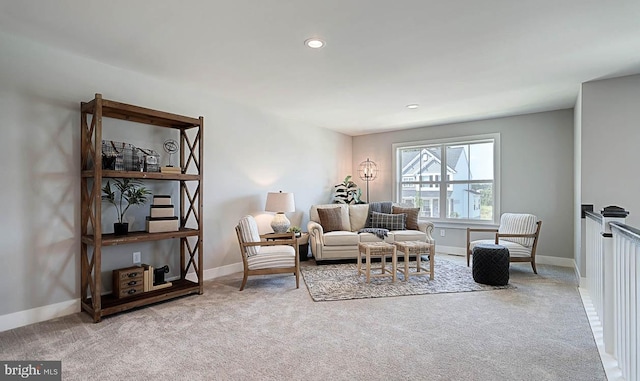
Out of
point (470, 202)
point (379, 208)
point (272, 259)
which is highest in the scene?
point (470, 202)

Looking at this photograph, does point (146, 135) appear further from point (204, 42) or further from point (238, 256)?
point (238, 256)

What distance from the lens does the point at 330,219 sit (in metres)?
5.71

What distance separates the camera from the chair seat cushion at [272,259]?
3924 millimetres

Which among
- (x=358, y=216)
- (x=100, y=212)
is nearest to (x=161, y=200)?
(x=100, y=212)

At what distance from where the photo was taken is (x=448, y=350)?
2.42 meters

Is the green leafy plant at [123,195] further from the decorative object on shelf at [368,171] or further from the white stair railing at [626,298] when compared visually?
the decorative object on shelf at [368,171]

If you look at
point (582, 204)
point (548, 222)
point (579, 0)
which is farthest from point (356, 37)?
point (548, 222)

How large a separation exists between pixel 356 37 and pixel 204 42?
1.33 metres

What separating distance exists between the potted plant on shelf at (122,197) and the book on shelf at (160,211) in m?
A: 0.18

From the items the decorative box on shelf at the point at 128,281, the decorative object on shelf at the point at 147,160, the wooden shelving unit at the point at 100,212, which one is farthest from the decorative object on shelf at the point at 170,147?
the decorative box on shelf at the point at 128,281

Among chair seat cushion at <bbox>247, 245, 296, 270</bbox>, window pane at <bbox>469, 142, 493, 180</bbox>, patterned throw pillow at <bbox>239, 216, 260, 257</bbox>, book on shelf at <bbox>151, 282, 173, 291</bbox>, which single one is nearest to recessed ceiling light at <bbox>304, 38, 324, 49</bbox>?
patterned throw pillow at <bbox>239, 216, 260, 257</bbox>

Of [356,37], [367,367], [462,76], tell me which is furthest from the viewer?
[462,76]

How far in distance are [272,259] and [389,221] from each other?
2.51 meters

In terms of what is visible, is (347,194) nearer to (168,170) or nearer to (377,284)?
(377,284)
